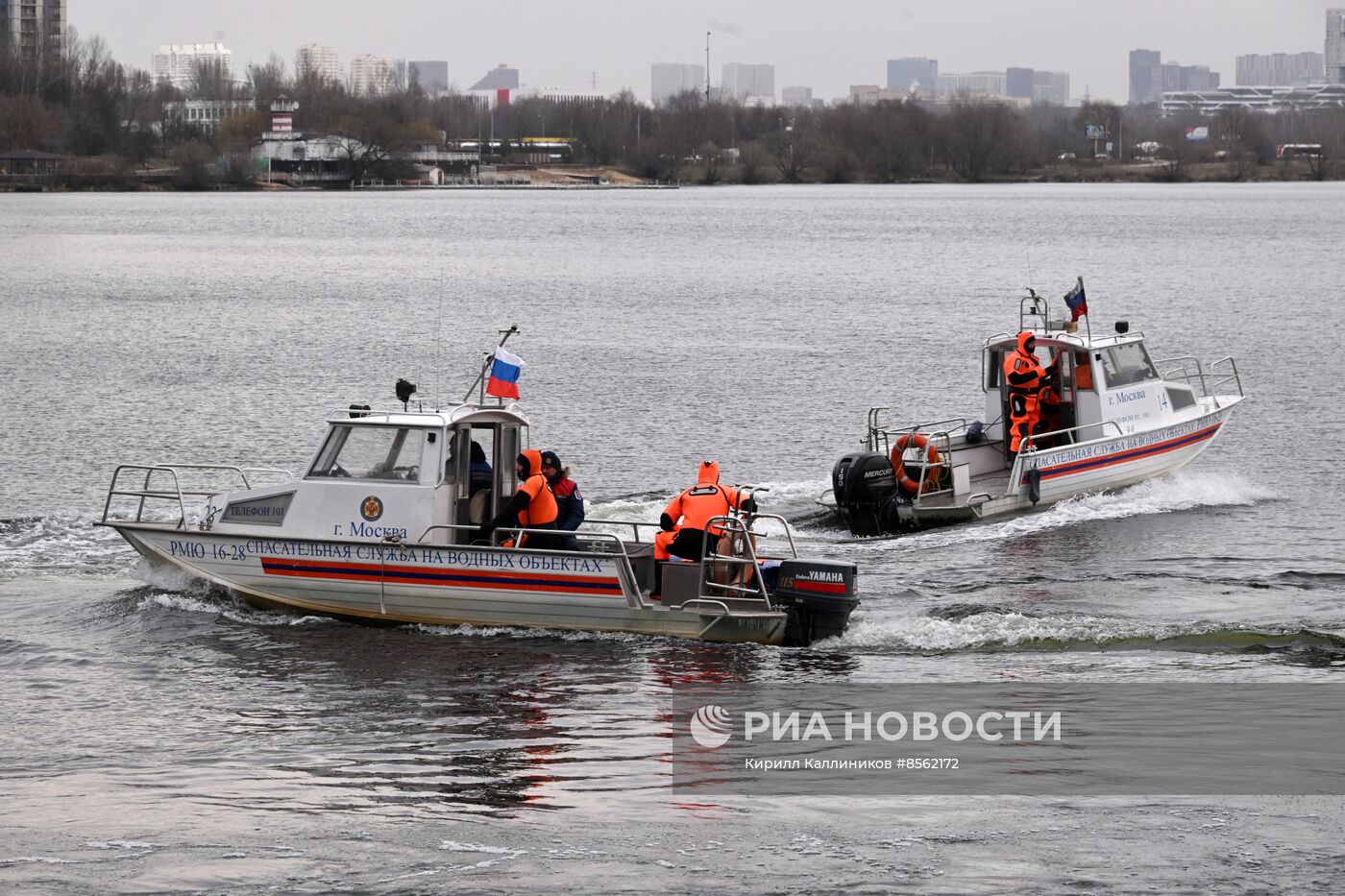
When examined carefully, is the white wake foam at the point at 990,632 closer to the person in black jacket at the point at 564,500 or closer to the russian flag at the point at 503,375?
the person in black jacket at the point at 564,500

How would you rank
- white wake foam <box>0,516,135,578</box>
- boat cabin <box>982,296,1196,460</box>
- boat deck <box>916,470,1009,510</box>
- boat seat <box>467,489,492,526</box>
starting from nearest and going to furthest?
boat seat <box>467,489,492,526</box> → white wake foam <box>0,516,135,578</box> → boat deck <box>916,470,1009,510</box> → boat cabin <box>982,296,1196,460</box>

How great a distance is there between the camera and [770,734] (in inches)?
577

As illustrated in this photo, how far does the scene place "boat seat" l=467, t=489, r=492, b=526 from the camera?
17984mm

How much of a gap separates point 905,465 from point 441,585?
876cm

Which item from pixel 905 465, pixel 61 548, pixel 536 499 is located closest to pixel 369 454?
pixel 536 499

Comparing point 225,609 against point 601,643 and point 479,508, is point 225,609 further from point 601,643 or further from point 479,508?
point 601,643

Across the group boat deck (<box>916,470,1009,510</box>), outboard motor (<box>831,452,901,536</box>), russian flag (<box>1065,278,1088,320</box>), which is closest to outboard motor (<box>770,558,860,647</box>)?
outboard motor (<box>831,452,901,536</box>)

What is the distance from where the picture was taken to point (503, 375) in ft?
58.6

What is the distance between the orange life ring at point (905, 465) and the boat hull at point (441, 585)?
7.28 m

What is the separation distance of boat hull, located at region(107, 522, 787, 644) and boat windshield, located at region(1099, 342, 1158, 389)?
10211 millimetres

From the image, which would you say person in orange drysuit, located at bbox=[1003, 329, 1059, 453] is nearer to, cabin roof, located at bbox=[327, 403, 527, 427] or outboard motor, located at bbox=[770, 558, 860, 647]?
outboard motor, located at bbox=[770, 558, 860, 647]

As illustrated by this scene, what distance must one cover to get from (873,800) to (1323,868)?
3254 millimetres

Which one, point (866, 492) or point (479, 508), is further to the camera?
point (866, 492)

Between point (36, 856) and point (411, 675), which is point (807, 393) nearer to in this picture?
point (411, 675)
